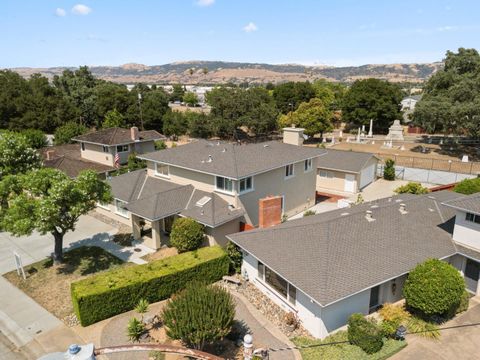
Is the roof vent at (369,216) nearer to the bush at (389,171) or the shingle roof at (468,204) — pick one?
the shingle roof at (468,204)

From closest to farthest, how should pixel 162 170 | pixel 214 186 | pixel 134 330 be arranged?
pixel 134 330 < pixel 214 186 < pixel 162 170

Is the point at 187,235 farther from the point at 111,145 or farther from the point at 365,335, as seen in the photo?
the point at 111,145

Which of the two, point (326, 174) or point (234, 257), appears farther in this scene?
point (326, 174)

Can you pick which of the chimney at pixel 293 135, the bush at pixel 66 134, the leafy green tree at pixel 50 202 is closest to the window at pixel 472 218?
the chimney at pixel 293 135

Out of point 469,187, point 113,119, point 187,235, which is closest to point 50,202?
point 187,235

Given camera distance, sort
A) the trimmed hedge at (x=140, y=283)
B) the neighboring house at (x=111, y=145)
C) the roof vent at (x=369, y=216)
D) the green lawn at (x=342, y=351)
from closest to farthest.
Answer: the green lawn at (x=342, y=351) < the trimmed hedge at (x=140, y=283) < the roof vent at (x=369, y=216) < the neighboring house at (x=111, y=145)

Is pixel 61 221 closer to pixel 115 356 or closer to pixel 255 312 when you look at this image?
pixel 115 356
